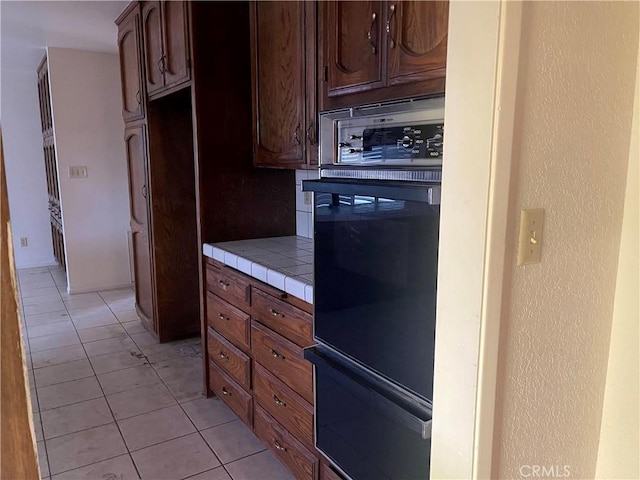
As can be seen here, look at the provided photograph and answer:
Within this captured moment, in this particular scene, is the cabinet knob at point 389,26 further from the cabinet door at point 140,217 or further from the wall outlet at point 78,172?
the wall outlet at point 78,172

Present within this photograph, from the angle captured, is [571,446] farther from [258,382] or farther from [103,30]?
[103,30]

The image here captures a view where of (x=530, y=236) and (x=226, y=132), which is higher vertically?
(x=226, y=132)

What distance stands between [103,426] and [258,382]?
3.05 ft

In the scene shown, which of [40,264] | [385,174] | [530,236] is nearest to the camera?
[530,236]

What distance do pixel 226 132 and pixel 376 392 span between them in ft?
5.27

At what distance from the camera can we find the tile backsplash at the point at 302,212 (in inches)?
101

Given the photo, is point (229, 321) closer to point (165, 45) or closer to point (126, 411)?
point (126, 411)

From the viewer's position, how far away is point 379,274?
126cm

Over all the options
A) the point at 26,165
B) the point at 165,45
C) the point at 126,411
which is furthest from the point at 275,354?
the point at 26,165

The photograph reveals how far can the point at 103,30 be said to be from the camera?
354 cm

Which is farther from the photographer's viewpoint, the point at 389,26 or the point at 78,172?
the point at 78,172

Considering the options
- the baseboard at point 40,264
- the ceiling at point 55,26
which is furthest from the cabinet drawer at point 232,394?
the baseboard at point 40,264

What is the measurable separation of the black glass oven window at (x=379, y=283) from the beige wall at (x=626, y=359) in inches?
17.0

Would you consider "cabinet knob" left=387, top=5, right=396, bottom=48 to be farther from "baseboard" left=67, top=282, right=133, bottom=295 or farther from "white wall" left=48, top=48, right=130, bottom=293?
"baseboard" left=67, top=282, right=133, bottom=295
